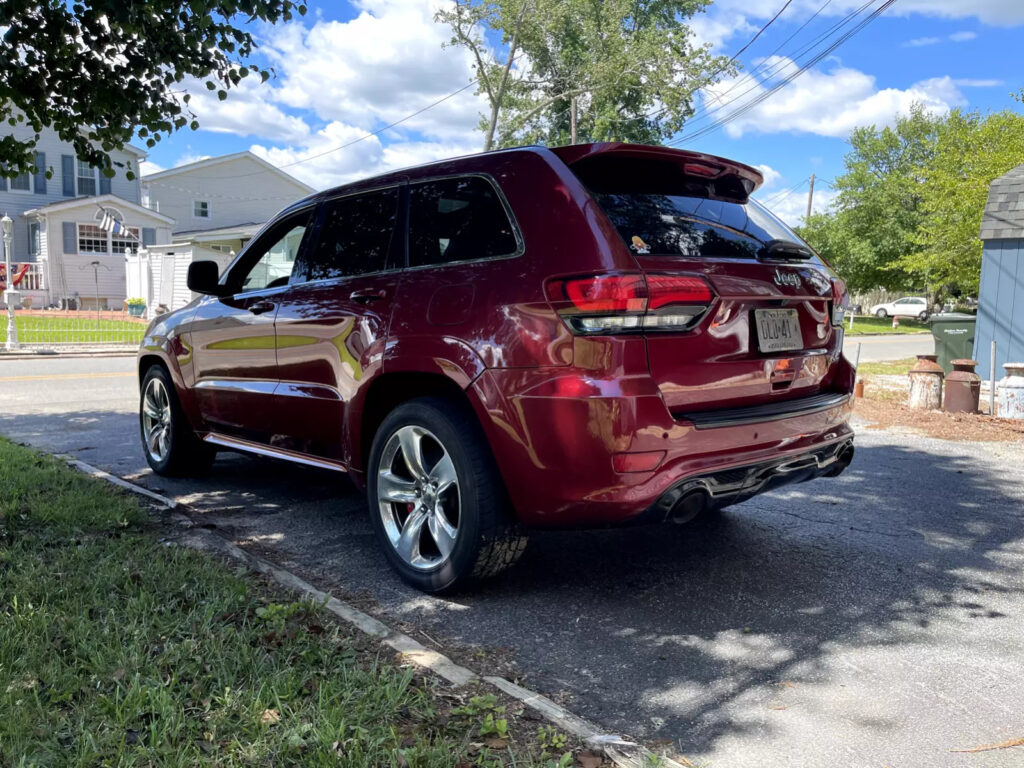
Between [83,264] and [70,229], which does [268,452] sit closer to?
[70,229]

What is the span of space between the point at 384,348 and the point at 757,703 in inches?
84.4

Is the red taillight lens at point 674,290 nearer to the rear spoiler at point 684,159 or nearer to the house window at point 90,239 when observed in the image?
the rear spoiler at point 684,159

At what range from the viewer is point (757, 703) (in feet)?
9.12

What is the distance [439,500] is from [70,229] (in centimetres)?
3359

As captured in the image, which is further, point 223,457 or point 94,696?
point 223,457

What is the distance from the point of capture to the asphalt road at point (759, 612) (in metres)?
2.65

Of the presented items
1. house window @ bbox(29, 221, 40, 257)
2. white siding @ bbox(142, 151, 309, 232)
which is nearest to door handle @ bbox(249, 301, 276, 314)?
house window @ bbox(29, 221, 40, 257)

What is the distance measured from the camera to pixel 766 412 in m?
3.51

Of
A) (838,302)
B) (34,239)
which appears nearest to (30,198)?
(34,239)

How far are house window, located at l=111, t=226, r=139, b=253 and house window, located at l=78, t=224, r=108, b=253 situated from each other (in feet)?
1.45

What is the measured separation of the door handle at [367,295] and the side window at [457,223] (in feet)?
0.66

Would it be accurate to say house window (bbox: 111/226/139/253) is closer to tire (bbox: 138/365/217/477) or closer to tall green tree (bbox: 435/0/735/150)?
tall green tree (bbox: 435/0/735/150)

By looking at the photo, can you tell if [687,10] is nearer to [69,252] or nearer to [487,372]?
[69,252]

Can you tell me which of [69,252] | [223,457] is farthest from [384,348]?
[69,252]
